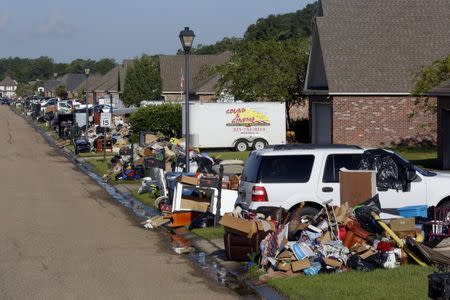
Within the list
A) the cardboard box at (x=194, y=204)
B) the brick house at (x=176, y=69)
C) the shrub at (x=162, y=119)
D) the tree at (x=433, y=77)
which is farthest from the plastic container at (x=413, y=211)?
the brick house at (x=176, y=69)

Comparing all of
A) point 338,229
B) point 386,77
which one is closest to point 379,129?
point 386,77

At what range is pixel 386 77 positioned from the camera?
4116cm

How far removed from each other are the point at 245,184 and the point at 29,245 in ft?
14.2

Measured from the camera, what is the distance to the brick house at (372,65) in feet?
133

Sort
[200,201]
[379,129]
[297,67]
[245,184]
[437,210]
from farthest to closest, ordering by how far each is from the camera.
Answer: [297,67], [379,129], [200,201], [245,184], [437,210]

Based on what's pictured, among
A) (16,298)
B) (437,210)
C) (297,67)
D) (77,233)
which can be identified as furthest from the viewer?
(297,67)

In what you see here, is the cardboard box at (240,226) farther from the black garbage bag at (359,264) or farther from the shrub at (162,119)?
the shrub at (162,119)

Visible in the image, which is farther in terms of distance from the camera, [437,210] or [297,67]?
[297,67]

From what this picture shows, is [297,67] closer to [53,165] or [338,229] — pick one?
[53,165]

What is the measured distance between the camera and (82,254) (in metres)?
16.0

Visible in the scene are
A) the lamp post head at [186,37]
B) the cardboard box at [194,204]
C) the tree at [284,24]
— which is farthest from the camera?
the tree at [284,24]

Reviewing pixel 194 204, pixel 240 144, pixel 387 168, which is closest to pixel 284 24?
pixel 240 144

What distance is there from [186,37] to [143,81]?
188 feet

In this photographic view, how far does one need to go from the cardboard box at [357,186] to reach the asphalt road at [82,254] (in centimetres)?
317
